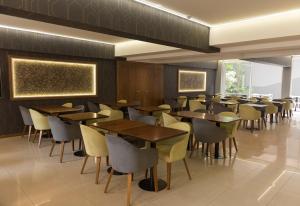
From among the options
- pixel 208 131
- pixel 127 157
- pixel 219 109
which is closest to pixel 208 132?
pixel 208 131

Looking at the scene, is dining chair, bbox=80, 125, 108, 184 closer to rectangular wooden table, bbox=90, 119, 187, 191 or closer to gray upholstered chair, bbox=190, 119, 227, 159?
rectangular wooden table, bbox=90, 119, 187, 191

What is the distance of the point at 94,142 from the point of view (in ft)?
9.91

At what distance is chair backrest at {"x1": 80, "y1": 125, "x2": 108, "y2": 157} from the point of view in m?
3.01

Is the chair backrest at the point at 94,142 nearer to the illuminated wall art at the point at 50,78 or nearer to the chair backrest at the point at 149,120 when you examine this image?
the chair backrest at the point at 149,120

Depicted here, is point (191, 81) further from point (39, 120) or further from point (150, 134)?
point (150, 134)

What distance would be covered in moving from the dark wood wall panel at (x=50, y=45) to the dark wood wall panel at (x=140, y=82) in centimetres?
110

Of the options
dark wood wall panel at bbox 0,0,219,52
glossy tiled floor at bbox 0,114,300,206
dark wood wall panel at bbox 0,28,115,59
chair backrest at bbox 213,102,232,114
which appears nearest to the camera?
dark wood wall panel at bbox 0,0,219,52

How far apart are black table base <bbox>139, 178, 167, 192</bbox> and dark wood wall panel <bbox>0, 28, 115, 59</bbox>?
15.0 feet

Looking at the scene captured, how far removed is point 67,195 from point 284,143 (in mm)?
4998

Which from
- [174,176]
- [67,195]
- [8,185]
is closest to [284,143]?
[174,176]

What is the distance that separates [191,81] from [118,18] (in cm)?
835

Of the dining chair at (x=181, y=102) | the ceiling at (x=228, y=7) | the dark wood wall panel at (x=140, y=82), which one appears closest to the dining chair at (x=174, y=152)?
the ceiling at (x=228, y=7)

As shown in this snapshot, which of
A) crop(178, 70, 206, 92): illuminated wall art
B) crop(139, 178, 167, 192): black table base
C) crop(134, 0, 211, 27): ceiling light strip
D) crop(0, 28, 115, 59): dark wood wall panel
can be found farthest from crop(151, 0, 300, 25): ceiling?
crop(178, 70, 206, 92): illuminated wall art

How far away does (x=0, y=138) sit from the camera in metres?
5.45
